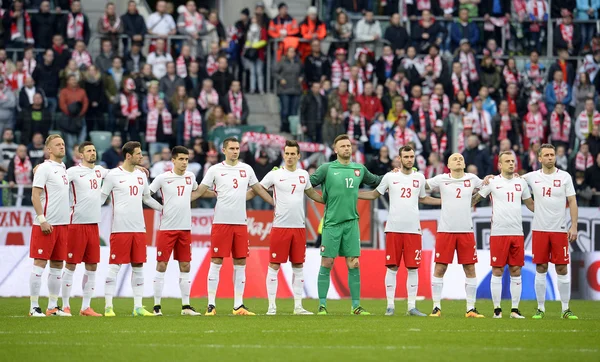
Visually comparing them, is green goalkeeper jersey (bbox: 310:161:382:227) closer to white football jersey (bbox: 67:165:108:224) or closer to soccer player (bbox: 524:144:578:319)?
soccer player (bbox: 524:144:578:319)

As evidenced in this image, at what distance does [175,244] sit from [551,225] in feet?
18.6

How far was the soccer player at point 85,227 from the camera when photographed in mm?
16375

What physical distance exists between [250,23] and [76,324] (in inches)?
641

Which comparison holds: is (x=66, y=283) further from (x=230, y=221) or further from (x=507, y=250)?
(x=507, y=250)

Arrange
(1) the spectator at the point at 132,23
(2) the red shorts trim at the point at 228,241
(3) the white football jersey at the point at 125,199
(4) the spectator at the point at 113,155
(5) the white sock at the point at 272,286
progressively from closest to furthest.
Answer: (3) the white football jersey at the point at 125,199 < (2) the red shorts trim at the point at 228,241 < (5) the white sock at the point at 272,286 < (4) the spectator at the point at 113,155 < (1) the spectator at the point at 132,23

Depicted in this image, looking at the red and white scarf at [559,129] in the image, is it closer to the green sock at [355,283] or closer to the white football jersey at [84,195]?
the green sock at [355,283]

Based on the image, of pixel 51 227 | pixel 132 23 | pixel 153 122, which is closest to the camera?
pixel 51 227

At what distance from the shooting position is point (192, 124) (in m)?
26.8

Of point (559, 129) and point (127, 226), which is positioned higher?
point (559, 129)

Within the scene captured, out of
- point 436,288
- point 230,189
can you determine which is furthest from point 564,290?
point 230,189

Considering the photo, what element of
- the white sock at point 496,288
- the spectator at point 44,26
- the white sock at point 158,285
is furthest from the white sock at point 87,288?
the spectator at point 44,26

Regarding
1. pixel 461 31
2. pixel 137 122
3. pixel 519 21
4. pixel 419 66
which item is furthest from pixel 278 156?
pixel 519 21

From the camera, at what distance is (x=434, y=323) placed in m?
14.9

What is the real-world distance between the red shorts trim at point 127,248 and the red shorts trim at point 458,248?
445 centimetres
